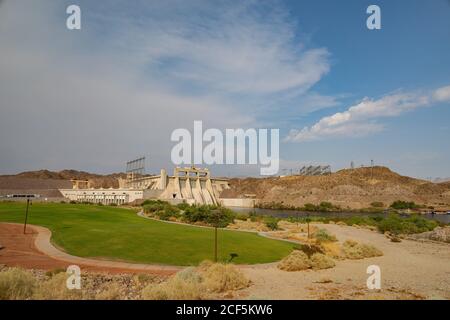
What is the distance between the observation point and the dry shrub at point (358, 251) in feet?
70.4

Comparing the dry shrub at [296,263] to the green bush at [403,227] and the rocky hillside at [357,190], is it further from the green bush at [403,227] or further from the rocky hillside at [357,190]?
the rocky hillside at [357,190]

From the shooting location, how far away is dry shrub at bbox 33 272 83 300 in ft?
32.7

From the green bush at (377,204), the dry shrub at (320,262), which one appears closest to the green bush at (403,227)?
the dry shrub at (320,262)

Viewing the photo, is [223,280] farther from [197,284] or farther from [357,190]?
[357,190]

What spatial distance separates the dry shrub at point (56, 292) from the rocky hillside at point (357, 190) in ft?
331

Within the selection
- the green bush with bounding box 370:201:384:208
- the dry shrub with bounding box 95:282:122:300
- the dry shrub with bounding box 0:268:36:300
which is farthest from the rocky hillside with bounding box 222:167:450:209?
the dry shrub with bounding box 0:268:36:300

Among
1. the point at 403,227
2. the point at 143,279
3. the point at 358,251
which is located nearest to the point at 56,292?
the point at 143,279

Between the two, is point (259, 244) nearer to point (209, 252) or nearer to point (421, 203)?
point (209, 252)

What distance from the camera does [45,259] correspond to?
16.3 m

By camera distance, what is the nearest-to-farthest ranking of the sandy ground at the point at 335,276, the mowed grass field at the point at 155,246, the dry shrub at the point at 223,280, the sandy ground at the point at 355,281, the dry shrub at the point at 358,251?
the sandy ground at the point at 355,281 < the sandy ground at the point at 335,276 < the dry shrub at the point at 223,280 < the mowed grass field at the point at 155,246 < the dry shrub at the point at 358,251

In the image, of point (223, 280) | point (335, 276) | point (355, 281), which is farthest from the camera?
point (335, 276)

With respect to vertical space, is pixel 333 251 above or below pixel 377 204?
above

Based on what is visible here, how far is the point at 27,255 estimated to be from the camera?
17.1 m

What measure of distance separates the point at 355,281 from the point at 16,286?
12812 millimetres
